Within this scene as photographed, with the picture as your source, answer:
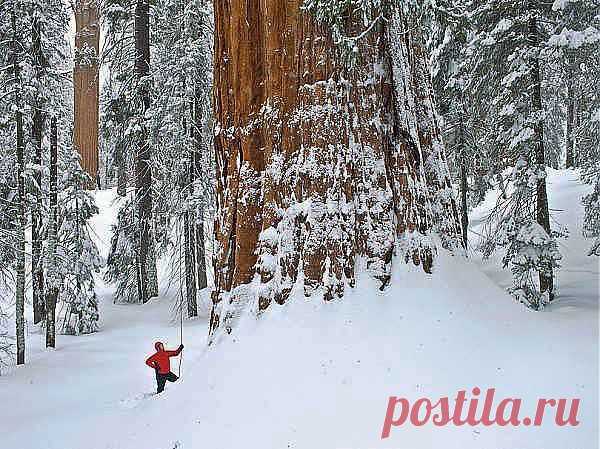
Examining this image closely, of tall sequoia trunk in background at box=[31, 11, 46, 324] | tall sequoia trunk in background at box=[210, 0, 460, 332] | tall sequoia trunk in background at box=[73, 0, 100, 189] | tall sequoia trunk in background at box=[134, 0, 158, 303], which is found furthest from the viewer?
tall sequoia trunk in background at box=[73, 0, 100, 189]

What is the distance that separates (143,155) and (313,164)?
13460mm

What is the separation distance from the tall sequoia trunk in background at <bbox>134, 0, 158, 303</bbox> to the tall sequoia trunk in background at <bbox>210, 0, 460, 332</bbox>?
1237 centimetres

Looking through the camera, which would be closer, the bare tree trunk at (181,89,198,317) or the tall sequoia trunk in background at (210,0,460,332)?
the tall sequoia trunk in background at (210,0,460,332)

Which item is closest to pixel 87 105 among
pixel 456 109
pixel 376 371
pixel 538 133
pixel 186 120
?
pixel 186 120

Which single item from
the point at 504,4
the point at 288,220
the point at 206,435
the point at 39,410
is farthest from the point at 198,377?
the point at 504,4

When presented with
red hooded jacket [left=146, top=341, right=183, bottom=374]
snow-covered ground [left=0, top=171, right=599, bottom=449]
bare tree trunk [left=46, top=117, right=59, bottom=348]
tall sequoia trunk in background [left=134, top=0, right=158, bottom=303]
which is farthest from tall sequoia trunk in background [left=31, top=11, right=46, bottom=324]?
snow-covered ground [left=0, top=171, right=599, bottom=449]

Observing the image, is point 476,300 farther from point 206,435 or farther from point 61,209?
point 61,209

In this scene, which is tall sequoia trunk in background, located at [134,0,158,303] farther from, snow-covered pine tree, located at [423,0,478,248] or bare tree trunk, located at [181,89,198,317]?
snow-covered pine tree, located at [423,0,478,248]

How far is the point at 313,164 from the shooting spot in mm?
4812

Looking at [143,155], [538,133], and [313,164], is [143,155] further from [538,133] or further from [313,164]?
[313,164]

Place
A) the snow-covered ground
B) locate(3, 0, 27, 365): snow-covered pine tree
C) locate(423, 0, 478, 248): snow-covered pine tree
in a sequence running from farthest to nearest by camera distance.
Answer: locate(423, 0, 478, 248): snow-covered pine tree
locate(3, 0, 27, 365): snow-covered pine tree
the snow-covered ground

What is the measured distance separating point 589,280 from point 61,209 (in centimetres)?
1259

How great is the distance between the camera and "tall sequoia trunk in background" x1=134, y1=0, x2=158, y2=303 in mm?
17094

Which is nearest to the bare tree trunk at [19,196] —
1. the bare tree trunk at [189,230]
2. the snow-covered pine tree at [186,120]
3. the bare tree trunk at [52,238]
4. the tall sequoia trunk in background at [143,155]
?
the bare tree trunk at [52,238]
